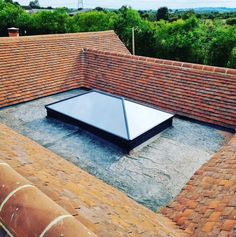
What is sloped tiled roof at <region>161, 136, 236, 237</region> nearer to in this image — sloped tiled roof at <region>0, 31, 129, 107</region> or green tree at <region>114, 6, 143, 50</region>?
sloped tiled roof at <region>0, 31, 129, 107</region>

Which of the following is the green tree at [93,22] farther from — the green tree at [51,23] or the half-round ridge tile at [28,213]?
the half-round ridge tile at [28,213]

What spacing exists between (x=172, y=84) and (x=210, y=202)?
685cm

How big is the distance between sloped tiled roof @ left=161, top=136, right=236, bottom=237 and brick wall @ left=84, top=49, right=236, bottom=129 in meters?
2.94

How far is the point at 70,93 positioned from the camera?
13.5 meters

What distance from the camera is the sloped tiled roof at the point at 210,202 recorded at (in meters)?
4.57

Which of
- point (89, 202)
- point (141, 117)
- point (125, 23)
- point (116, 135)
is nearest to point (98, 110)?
point (141, 117)

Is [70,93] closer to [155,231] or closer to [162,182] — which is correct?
[162,182]

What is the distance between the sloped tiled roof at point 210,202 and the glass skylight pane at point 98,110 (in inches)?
102

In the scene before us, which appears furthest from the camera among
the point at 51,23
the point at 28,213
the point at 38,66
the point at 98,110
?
the point at 51,23

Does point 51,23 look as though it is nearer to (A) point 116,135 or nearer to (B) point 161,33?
(B) point 161,33

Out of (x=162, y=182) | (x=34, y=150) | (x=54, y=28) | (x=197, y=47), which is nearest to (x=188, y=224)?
(x=162, y=182)

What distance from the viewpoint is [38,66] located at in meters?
13.5

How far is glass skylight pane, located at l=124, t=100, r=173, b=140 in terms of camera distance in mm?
8691

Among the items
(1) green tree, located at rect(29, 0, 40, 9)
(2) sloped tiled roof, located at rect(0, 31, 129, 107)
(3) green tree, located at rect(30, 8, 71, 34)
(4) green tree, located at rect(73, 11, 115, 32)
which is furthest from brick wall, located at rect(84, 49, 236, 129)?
(1) green tree, located at rect(29, 0, 40, 9)
